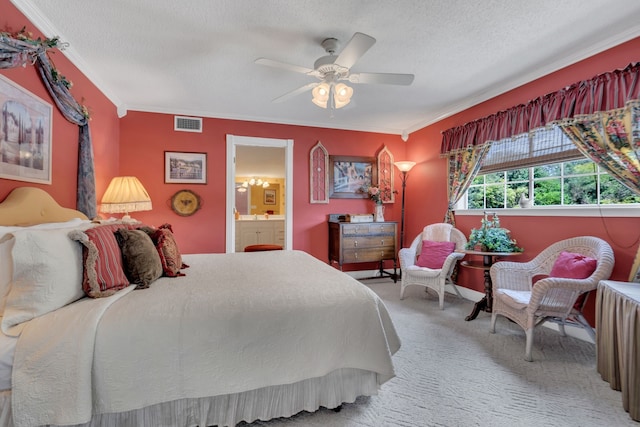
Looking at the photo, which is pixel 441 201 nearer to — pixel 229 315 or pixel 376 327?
pixel 376 327

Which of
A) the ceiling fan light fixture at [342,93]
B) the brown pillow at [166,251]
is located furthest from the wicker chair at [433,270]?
the brown pillow at [166,251]

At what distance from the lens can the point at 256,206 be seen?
936 centimetres

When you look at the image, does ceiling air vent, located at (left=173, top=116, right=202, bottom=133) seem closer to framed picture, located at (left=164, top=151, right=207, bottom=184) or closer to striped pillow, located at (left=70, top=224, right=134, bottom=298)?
framed picture, located at (left=164, top=151, right=207, bottom=184)

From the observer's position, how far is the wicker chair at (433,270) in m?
3.38

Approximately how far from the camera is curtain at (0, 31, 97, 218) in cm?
174

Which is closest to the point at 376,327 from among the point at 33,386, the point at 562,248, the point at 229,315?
the point at 229,315

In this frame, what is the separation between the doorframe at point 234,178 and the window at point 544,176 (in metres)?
2.68

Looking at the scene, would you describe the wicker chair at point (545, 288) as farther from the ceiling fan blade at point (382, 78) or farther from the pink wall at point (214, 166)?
the pink wall at point (214, 166)

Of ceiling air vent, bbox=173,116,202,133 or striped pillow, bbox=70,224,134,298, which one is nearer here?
striped pillow, bbox=70,224,134,298

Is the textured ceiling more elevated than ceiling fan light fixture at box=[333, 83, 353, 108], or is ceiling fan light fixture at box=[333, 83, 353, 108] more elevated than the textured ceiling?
the textured ceiling

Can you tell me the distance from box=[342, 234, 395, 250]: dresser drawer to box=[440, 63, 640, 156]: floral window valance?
1.63 metres

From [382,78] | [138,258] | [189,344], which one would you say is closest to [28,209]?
[138,258]

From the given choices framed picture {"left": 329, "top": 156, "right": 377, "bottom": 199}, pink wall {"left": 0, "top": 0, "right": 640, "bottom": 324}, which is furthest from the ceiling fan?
framed picture {"left": 329, "top": 156, "right": 377, "bottom": 199}

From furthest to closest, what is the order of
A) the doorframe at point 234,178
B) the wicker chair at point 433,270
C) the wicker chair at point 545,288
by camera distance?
the doorframe at point 234,178, the wicker chair at point 433,270, the wicker chair at point 545,288
